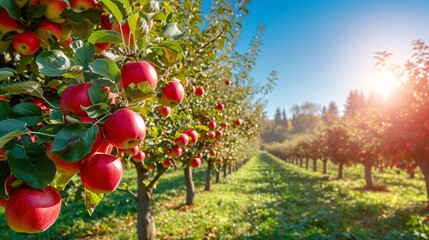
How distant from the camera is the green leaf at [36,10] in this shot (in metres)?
0.91

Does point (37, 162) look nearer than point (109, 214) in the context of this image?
Yes

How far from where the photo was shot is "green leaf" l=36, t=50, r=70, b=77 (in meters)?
0.74

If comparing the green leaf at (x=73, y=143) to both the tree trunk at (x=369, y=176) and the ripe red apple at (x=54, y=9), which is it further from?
the tree trunk at (x=369, y=176)

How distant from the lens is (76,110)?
2.52 feet

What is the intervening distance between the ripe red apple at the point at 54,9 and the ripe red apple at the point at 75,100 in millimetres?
448

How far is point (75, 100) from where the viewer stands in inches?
30.3

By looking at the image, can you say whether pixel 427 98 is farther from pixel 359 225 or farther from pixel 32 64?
pixel 32 64

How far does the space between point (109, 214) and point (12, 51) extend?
8.71 m

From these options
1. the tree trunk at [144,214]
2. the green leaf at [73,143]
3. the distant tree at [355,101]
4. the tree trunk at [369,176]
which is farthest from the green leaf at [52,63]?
the distant tree at [355,101]

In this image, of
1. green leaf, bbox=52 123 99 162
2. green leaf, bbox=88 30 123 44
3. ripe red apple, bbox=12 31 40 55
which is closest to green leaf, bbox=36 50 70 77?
green leaf, bbox=88 30 123 44

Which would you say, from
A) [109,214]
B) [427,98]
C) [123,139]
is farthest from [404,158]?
[109,214]

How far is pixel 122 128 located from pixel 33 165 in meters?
0.28

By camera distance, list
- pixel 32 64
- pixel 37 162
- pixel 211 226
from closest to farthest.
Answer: pixel 37 162
pixel 32 64
pixel 211 226

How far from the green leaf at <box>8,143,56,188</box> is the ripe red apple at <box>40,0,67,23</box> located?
0.66 metres
